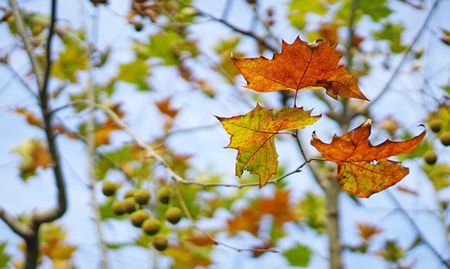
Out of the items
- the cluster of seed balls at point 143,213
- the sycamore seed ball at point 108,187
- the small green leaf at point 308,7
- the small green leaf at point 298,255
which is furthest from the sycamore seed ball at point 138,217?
the small green leaf at point 308,7

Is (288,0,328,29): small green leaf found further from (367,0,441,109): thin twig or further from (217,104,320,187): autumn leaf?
(217,104,320,187): autumn leaf

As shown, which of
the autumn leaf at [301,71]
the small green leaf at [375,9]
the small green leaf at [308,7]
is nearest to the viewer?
the autumn leaf at [301,71]

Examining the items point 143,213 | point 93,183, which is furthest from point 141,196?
point 93,183

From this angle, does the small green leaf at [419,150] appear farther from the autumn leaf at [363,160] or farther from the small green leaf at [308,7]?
the autumn leaf at [363,160]

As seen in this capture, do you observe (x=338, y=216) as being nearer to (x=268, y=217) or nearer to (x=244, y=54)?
(x=268, y=217)

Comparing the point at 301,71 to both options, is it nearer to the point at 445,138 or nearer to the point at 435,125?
the point at 445,138

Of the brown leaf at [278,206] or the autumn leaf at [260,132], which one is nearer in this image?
the autumn leaf at [260,132]

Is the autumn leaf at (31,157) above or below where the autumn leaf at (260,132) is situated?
below
